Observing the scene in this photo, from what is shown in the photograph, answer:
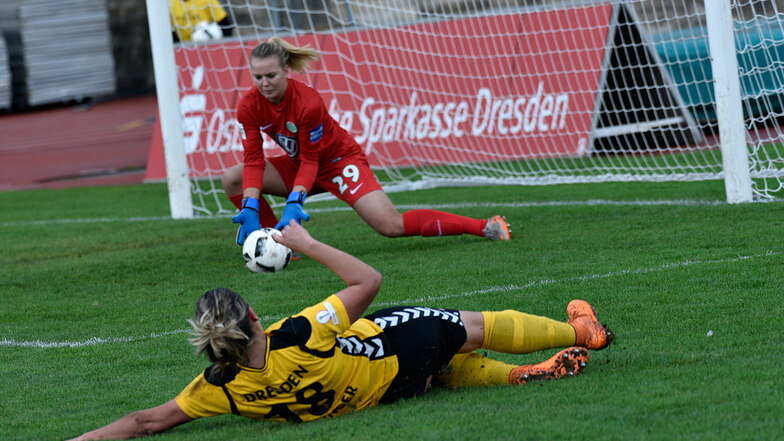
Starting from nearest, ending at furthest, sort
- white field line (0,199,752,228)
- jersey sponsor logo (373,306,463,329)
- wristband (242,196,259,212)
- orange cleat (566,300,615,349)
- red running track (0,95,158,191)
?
jersey sponsor logo (373,306,463,329) < orange cleat (566,300,615,349) < wristband (242,196,259,212) < white field line (0,199,752,228) < red running track (0,95,158,191)

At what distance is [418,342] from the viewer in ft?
13.1

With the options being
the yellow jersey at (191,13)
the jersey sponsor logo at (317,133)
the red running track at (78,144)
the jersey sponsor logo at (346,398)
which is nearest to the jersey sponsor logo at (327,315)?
the jersey sponsor logo at (346,398)

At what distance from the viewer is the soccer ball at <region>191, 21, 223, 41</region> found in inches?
553

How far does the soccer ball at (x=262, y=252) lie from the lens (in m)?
6.74

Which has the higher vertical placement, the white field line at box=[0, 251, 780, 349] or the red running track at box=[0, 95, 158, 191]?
the red running track at box=[0, 95, 158, 191]

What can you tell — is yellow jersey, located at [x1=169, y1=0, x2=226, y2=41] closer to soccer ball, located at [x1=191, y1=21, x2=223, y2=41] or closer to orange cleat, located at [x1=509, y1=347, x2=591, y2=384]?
soccer ball, located at [x1=191, y1=21, x2=223, y2=41]

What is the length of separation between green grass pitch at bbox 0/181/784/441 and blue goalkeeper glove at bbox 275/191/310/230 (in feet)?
1.42

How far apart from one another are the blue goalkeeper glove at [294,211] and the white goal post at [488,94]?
12.6ft

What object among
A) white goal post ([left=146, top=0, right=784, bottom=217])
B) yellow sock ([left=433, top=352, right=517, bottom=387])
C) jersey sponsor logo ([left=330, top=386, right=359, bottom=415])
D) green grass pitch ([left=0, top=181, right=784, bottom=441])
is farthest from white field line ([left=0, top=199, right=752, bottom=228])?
jersey sponsor logo ([left=330, top=386, right=359, bottom=415])

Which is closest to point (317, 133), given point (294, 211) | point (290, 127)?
point (290, 127)

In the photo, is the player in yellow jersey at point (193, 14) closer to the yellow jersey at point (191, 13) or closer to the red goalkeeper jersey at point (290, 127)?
Answer: the yellow jersey at point (191, 13)

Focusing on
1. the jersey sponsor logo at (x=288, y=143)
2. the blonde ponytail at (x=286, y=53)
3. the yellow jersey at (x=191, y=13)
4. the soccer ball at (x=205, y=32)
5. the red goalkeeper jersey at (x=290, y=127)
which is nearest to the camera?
the blonde ponytail at (x=286, y=53)

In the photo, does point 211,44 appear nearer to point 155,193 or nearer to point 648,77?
point 155,193

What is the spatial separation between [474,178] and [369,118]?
2.54 metres
